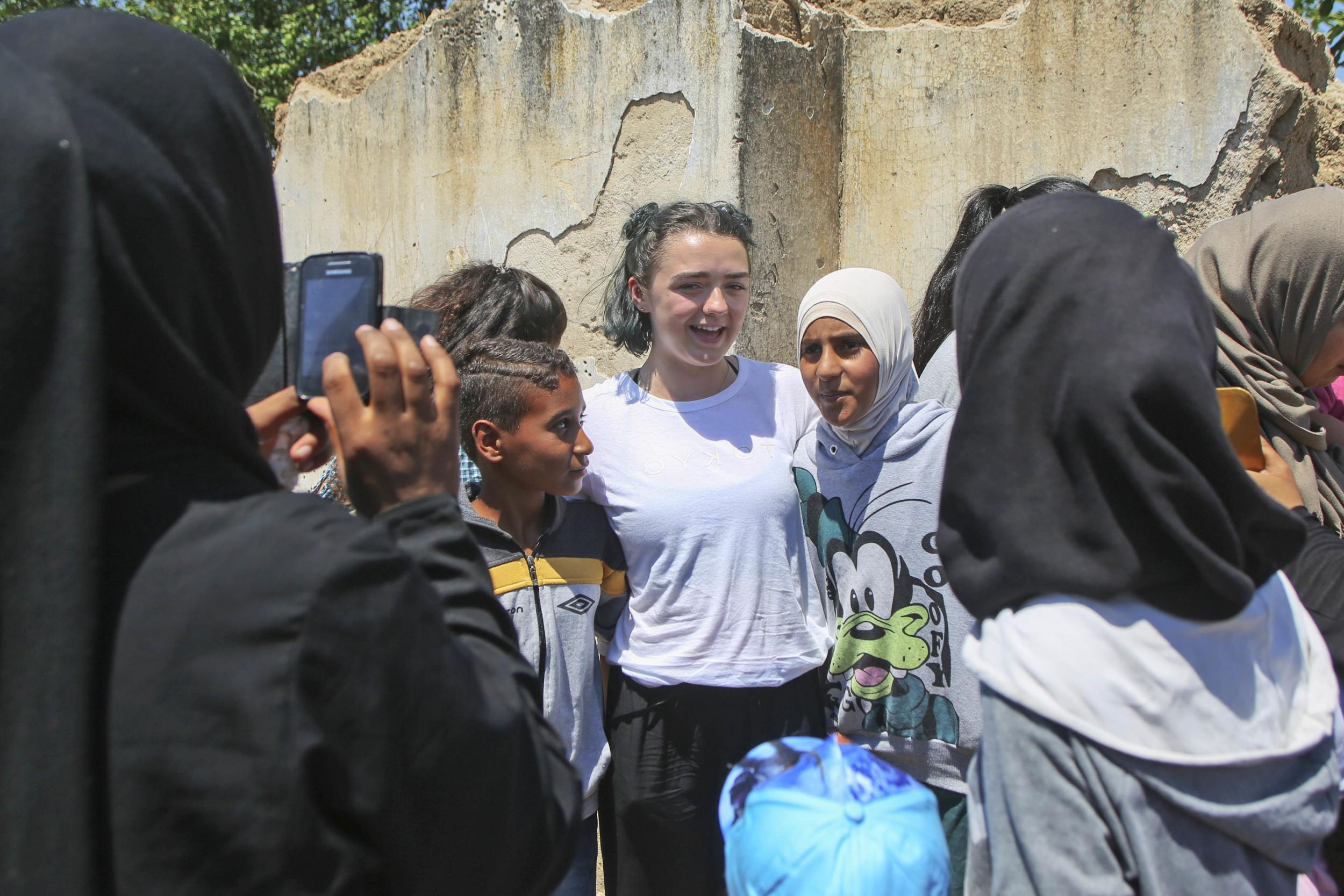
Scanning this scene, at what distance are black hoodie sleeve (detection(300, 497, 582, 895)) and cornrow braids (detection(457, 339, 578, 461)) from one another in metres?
1.22

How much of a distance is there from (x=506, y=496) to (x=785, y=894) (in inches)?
46.6

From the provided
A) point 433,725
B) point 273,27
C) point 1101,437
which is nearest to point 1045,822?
point 1101,437

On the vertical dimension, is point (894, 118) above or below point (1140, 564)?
above

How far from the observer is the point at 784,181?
3.73 meters

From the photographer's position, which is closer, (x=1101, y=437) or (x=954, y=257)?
(x=1101, y=437)

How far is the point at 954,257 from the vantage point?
3.02 meters

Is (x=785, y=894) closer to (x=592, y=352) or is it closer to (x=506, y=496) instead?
(x=506, y=496)

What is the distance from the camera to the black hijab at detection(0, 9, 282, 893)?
0.75 m

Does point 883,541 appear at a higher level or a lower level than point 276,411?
lower

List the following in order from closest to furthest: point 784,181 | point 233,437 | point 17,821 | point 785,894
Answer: point 17,821, point 233,437, point 785,894, point 784,181

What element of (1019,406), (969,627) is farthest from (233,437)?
(969,627)

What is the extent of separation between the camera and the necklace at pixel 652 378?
258cm

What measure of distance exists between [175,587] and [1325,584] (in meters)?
1.65

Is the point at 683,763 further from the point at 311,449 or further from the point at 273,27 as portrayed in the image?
the point at 273,27
